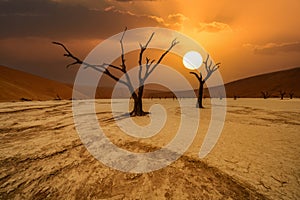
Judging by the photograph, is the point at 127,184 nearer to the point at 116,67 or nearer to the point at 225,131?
the point at 225,131

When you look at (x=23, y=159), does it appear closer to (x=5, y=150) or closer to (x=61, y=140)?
(x=5, y=150)

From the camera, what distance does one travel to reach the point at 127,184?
472 centimetres

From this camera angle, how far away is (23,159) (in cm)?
595

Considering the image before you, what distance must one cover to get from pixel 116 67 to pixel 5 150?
347 inches

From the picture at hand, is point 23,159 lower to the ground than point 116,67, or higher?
lower

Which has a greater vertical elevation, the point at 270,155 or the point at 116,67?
the point at 116,67

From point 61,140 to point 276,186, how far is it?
6.59 metres

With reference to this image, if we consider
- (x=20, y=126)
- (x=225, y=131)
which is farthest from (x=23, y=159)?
(x=225, y=131)

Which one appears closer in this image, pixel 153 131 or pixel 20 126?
pixel 153 131

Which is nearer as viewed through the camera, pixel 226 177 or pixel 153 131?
pixel 226 177

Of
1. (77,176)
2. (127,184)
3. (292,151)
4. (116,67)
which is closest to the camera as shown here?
(127,184)

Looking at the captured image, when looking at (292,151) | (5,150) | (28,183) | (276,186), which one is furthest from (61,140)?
(292,151)

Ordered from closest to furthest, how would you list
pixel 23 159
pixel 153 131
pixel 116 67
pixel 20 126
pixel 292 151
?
pixel 23 159 → pixel 292 151 → pixel 153 131 → pixel 20 126 → pixel 116 67

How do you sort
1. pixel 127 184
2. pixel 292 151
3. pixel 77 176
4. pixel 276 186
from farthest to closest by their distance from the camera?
pixel 292 151 < pixel 77 176 < pixel 127 184 < pixel 276 186
